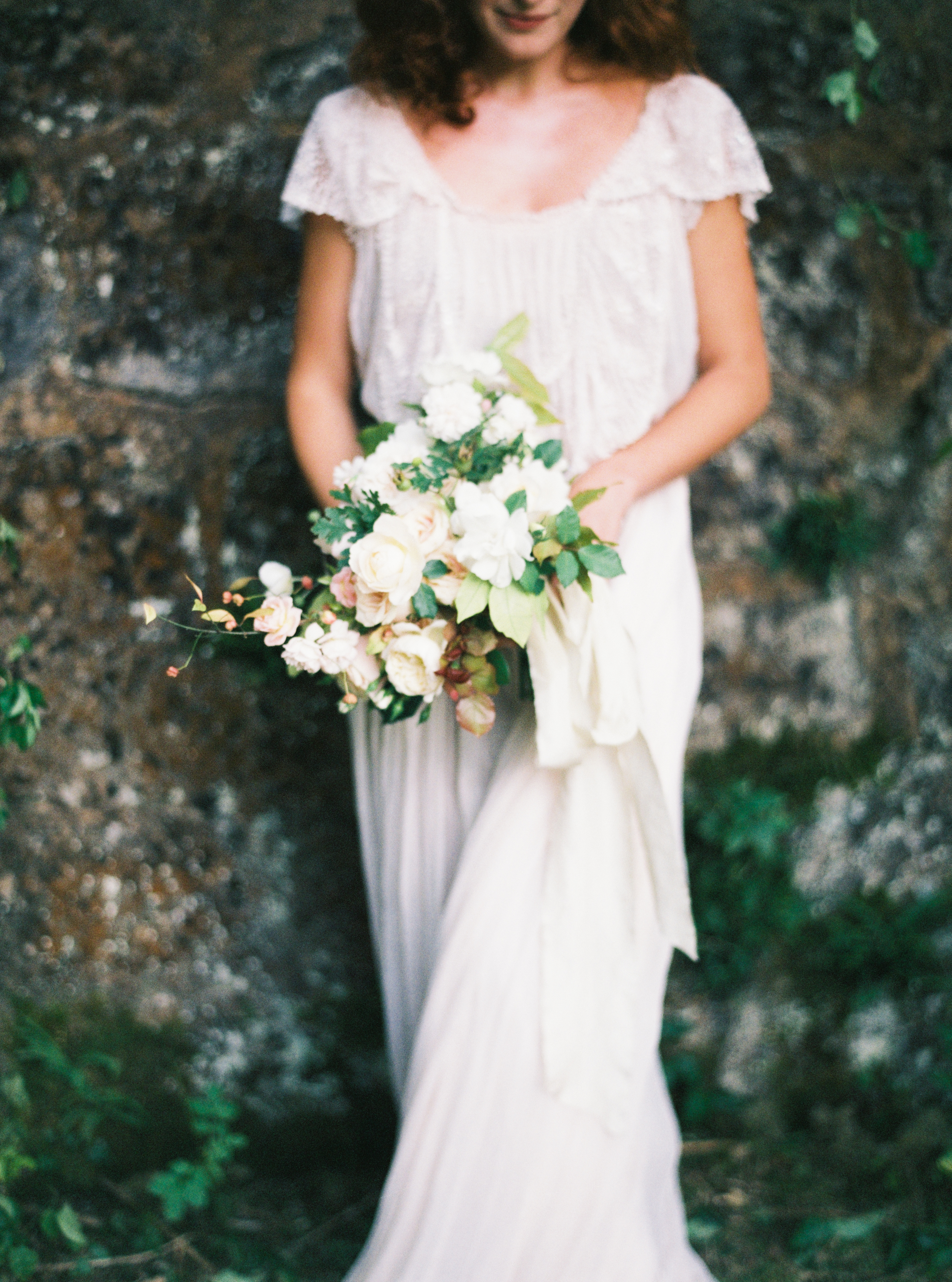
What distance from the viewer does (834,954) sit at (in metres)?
2.38

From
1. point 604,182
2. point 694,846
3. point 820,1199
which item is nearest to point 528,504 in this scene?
point 604,182

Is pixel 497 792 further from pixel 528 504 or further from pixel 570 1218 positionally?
pixel 570 1218

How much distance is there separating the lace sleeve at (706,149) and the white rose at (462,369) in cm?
46

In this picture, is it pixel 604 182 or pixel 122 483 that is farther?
pixel 122 483

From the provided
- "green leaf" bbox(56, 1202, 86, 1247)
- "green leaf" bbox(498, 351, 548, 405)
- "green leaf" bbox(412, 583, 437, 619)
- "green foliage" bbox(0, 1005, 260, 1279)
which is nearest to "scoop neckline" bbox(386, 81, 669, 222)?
"green leaf" bbox(498, 351, 548, 405)

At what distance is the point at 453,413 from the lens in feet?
4.70

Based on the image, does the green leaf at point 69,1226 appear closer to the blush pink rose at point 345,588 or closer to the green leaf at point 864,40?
the blush pink rose at point 345,588

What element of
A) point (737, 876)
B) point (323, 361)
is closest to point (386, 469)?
point (323, 361)

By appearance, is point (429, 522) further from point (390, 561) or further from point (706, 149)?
point (706, 149)

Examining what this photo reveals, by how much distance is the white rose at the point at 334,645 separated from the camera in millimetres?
1386

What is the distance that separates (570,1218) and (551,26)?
1807 millimetres

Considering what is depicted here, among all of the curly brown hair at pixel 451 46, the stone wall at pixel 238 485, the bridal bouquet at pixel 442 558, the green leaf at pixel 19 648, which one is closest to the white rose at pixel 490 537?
the bridal bouquet at pixel 442 558

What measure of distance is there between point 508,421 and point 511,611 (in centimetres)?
28

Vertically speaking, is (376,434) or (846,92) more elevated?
(846,92)
